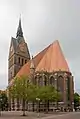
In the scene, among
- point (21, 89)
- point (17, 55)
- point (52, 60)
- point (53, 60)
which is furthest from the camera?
point (17, 55)

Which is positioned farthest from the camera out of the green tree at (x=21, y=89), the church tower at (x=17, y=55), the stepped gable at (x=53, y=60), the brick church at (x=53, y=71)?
the church tower at (x=17, y=55)

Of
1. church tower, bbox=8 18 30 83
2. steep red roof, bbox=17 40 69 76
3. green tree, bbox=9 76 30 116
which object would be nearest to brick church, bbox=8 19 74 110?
steep red roof, bbox=17 40 69 76

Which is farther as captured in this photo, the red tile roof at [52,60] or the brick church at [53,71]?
the red tile roof at [52,60]

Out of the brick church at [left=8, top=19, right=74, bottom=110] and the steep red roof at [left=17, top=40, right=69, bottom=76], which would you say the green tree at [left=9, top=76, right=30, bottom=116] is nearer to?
the brick church at [left=8, top=19, right=74, bottom=110]

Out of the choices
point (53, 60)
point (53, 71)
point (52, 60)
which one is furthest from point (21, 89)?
point (52, 60)

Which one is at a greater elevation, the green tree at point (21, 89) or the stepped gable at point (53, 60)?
Result: the stepped gable at point (53, 60)

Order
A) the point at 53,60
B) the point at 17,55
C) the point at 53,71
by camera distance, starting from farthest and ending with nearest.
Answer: the point at 17,55
the point at 53,60
the point at 53,71

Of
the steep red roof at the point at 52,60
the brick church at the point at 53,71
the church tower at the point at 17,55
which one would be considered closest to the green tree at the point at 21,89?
the brick church at the point at 53,71

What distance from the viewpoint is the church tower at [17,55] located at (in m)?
114

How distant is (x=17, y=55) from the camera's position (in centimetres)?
11462

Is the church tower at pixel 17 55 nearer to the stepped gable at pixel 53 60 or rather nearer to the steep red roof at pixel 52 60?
the steep red roof at pixel 52 60

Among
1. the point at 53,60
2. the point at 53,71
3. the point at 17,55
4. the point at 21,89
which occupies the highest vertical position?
the point at 17,55

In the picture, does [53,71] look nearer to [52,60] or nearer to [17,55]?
[52,60]

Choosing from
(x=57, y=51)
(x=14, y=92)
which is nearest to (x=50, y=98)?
(x=14, y=92)
